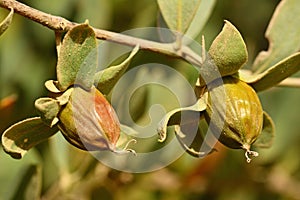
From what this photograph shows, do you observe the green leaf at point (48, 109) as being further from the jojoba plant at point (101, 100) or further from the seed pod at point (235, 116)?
the seed pod at point (235, 116)

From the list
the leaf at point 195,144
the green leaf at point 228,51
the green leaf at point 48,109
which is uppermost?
the green leaf at point 228,51

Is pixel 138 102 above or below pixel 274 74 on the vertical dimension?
below

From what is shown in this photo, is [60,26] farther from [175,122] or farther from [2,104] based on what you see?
[2,104]

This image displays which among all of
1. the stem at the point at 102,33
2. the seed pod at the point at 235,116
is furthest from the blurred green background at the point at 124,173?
the seed pod at the point at 235,116

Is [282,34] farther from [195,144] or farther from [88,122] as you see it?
[88,122]

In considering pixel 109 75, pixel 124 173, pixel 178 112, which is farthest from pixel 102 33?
pixel 124 173

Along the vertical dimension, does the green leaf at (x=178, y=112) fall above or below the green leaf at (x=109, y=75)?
below
